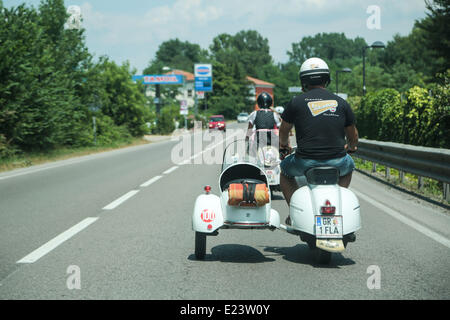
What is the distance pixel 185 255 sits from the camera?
5793 mm

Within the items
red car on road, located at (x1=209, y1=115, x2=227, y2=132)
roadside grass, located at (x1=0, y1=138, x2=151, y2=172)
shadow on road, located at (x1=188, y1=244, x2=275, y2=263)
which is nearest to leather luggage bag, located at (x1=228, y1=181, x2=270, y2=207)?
shadow on road, located at (x1=188, y1=244, x2=275, y2=263)

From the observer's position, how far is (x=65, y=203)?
9.69 metres

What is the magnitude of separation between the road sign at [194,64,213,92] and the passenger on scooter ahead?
88706 mm

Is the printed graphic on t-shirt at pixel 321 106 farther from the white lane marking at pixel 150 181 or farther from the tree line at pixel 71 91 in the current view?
the white lane marking at pixel 150 181

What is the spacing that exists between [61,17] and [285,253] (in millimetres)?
24845

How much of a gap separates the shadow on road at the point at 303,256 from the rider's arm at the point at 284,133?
1.13 m

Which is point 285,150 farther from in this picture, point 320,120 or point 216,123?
point 216,123

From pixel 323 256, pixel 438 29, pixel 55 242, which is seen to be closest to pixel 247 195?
pixel 323 256

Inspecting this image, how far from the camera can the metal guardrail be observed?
8.92m

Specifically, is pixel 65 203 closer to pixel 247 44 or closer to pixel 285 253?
pixel 285 253

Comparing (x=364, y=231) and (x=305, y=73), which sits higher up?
(x=305, y=73)

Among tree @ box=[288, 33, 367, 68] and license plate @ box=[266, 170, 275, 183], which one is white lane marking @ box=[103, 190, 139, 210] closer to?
license plate @ box=[266, 170, 275, 183]

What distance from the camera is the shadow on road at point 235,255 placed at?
560 cm

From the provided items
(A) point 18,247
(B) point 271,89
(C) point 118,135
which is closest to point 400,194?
(A) point 18,247
